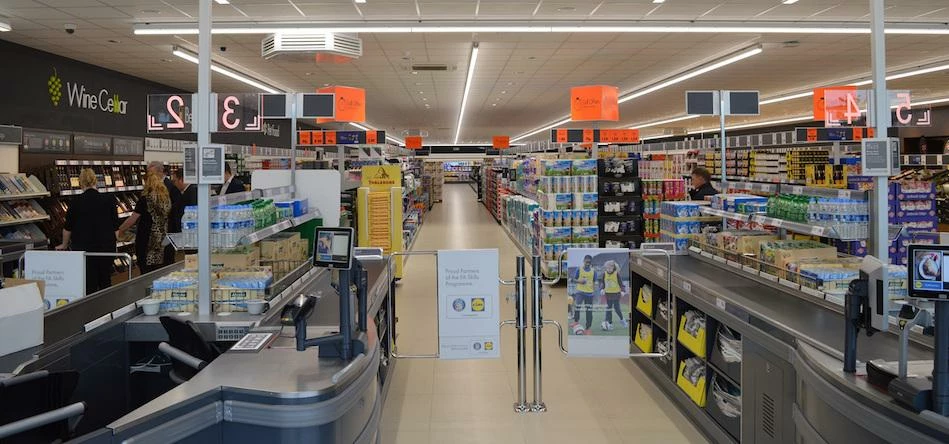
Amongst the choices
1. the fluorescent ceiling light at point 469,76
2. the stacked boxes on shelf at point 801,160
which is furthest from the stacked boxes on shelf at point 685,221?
the stacked boxes on shelf at point 801,160

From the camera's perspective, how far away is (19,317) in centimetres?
264

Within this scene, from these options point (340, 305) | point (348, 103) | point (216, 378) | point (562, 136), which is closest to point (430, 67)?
point (348, 103)

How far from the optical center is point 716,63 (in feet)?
39.8

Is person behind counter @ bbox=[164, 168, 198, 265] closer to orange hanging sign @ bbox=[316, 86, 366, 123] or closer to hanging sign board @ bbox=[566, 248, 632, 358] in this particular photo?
orange hanging sign @ bbox=[316, 86, 366, 123]

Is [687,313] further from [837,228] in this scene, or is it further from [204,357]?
[204,357]

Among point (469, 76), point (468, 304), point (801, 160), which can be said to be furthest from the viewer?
point (801, 160)

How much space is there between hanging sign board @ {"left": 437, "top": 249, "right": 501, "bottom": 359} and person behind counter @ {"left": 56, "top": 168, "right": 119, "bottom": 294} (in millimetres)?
4438

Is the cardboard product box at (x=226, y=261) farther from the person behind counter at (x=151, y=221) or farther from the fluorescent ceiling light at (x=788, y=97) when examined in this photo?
the fluorescent ceiling light at (x=788, y=97)

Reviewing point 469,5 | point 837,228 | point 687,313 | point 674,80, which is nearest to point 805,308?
point 837,228

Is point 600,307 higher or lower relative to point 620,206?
lower

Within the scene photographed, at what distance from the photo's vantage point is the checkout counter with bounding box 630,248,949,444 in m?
2.26

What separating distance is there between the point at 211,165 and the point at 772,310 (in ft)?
9.98

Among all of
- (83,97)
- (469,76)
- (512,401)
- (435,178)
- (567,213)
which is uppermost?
(469,76)

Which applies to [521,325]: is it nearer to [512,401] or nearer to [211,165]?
[512,401]
